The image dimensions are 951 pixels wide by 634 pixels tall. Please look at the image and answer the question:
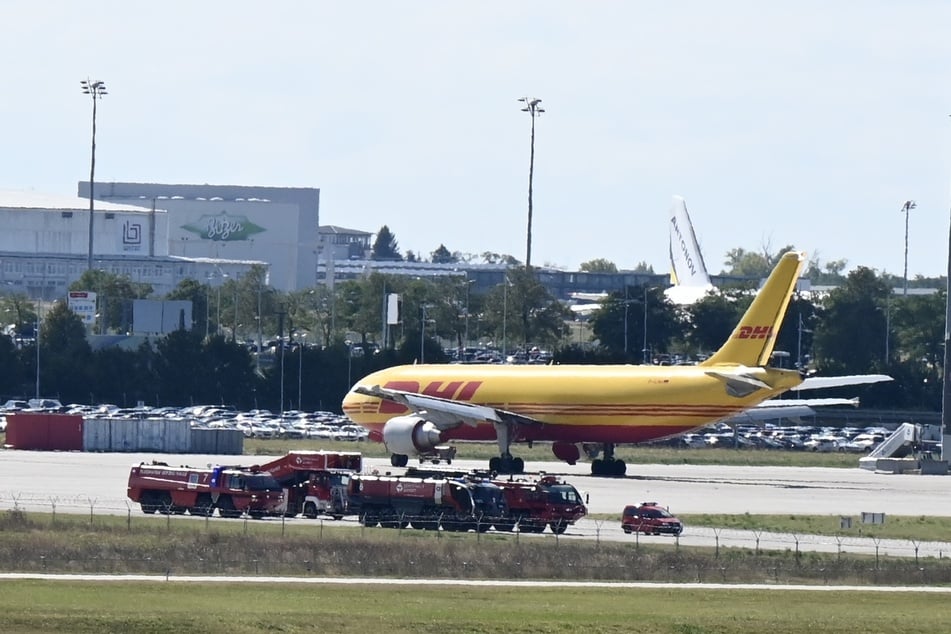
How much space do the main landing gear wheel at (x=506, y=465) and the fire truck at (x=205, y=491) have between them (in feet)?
67.0

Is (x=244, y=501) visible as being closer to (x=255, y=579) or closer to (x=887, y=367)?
(x=255, y=579)

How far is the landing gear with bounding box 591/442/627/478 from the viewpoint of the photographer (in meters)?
76.3

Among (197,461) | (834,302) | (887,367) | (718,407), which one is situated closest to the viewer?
(718,407)

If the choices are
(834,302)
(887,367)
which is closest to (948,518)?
(887,367)

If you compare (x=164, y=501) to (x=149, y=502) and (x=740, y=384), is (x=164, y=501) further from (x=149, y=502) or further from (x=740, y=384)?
(x=740, y=384)

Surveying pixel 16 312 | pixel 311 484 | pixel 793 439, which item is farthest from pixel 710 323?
pixel 311 484

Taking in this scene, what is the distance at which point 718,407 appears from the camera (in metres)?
72.6

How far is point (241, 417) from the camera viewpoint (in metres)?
121

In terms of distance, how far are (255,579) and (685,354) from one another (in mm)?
118640

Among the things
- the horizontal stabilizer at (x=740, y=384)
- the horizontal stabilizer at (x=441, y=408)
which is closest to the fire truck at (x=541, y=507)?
the horizontal stabilizer at (x=740, y=384)

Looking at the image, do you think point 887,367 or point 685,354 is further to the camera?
point 685,354

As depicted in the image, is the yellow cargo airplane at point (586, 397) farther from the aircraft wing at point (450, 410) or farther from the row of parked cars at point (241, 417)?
the row of parked cars at point (241, 417)

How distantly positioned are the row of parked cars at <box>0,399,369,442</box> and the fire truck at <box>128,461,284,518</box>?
5104cm

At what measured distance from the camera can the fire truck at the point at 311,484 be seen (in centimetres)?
5469
